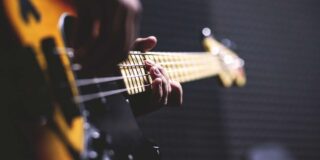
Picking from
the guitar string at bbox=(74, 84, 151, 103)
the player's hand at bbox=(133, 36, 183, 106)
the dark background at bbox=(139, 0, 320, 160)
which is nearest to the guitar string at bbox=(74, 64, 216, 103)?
the guitar string at bbox=(74, 84, 151, 103)

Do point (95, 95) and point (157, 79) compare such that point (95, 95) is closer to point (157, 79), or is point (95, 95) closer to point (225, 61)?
point (157, 79)

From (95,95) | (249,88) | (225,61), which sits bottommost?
(249,88)

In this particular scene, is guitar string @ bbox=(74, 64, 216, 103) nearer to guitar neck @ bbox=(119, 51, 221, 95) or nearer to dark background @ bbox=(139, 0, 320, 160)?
guitar neck @ bbox=(119, 51, 221, 95)

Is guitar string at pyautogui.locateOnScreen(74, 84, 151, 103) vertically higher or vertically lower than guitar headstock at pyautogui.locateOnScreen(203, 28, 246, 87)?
higher

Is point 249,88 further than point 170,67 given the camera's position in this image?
Yes

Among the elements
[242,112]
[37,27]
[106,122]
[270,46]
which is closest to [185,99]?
[242,112]

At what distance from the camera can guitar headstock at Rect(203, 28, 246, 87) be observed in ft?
6.84

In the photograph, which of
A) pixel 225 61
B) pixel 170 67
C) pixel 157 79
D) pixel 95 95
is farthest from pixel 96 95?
pixel 225 61

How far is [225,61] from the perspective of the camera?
7.06ft

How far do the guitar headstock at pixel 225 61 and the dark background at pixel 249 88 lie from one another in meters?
0.63

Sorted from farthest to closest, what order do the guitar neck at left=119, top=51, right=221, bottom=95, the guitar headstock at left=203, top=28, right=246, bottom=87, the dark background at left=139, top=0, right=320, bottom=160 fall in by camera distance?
1. the dark background at left=139, top=0, right=320, bottom=160
2. the guitar headstock at left=203, top=28, right=246, bottom=87
3. the guitar neck at left=119, top=51, right=221, bottom=95

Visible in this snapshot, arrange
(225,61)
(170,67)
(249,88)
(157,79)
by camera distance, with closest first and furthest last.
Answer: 1. (157,79)
2. (170,67)
3. (225,61)
4. (249,88)

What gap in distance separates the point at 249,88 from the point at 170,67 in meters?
1.91

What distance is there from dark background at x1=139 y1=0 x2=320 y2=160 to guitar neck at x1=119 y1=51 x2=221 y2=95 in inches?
34.4
